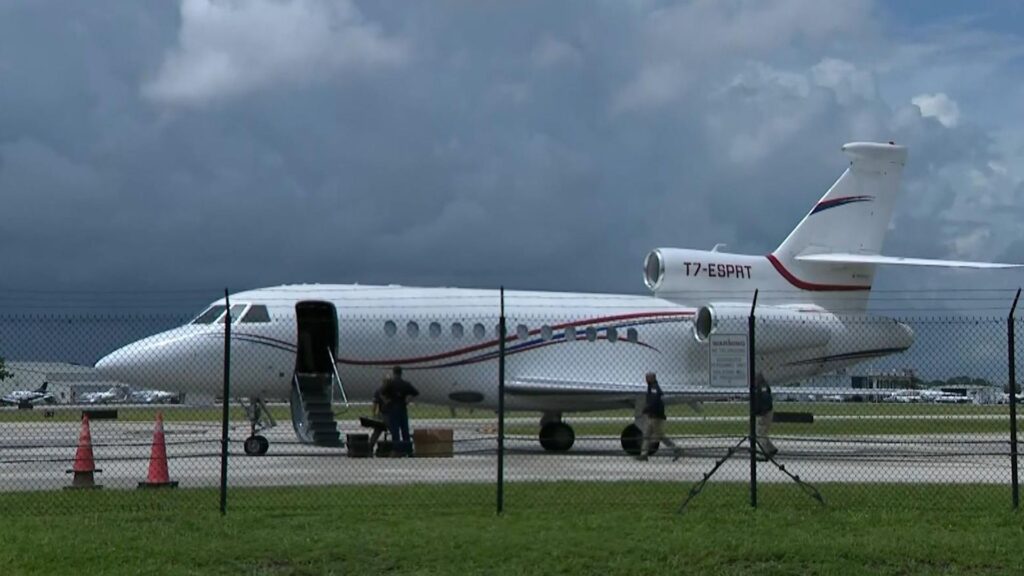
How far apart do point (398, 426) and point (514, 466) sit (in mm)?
2913

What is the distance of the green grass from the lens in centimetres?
1144

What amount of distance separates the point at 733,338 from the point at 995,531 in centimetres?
771

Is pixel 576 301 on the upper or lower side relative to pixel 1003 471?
upper

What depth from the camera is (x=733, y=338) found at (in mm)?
20609

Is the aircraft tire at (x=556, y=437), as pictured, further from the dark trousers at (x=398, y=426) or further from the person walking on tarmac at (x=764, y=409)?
the person walking on tarmac at (x=764, y=409)

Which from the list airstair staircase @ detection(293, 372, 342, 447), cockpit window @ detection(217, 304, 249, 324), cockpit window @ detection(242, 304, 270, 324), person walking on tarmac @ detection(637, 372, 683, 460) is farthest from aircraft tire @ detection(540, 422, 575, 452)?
cockpit window @ detection(217, 304, 249, 324)

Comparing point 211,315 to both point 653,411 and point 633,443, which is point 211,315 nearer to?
point 633,443

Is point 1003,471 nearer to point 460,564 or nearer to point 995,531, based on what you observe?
point 995,531

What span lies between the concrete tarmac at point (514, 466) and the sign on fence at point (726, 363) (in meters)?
1.40

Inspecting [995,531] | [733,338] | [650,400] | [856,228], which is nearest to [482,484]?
[733,338]

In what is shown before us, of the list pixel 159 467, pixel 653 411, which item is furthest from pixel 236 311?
pixel 159 467

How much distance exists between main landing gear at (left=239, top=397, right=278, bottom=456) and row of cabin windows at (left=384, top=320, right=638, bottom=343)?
113 inches

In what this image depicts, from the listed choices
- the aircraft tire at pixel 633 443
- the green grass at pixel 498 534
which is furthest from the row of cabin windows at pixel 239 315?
the green grass at pixel 498 534

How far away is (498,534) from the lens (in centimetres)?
1259
